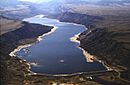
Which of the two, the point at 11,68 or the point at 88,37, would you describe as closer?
the point at 11,68

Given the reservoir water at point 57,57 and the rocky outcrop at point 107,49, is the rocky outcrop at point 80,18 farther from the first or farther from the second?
the rocky outcrop at point 107,49

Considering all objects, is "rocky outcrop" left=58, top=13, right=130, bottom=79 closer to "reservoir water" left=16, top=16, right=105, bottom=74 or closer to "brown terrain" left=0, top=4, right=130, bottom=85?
"brown terrain" left=0, top=4, right=130, bottom=85

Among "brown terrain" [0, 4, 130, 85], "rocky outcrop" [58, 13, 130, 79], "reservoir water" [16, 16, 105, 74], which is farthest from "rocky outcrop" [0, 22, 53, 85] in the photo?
"rocky outcrop" [58, 13, 130, 79]

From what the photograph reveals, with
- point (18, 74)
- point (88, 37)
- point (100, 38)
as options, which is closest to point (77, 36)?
point (88, 37)

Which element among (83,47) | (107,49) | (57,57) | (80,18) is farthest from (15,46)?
(80,18)

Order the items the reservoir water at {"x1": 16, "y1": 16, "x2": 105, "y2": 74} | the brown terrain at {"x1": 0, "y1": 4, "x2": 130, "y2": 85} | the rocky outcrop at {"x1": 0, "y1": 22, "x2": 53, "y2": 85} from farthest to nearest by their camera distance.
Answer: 1. the reservoir water at {"x1": 16, "y1": 16, "x2": 105, "y2": 74}
2. the rocky outcrop at {"x1": 0, "y1": 22, "x2": 53, "y2": 85}
3. the brown terrain at {"x1": 0, "y1": 4, "x2": 130, "y2": 85}

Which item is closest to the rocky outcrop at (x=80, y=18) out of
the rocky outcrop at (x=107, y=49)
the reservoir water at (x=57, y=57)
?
the reservoir water at (x=57, y=57)

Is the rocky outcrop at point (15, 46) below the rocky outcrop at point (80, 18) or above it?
above

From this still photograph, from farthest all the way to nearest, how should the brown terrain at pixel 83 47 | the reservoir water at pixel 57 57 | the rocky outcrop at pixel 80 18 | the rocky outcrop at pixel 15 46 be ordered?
the rocky outcrop at pixel 80 18, the reservoir water at pixel 57 57, the rocky outcrop at pixel 15 46, the brown terrain at pixel 83 47

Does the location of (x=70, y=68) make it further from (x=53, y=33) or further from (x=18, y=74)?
(x=53, y=33)
